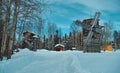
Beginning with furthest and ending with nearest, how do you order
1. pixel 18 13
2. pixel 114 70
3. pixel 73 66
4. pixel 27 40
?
pixel 27 40 → pixel 18 13 → pixel 73 66 → pixel 114 70

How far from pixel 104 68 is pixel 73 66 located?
1781 mm

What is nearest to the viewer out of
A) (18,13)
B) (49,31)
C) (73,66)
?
(73,66)

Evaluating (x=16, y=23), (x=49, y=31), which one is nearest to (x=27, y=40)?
(x=16, y=23)

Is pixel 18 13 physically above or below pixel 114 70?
above

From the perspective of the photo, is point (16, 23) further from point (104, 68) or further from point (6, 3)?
point (104, 68)

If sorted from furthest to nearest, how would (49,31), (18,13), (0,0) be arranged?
(49,31), (18,13), (0,0)

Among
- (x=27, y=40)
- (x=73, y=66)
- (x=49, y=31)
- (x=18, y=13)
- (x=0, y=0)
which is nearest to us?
(x=73, y=66)

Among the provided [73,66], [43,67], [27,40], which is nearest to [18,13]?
[43,67]

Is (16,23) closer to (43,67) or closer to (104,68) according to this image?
(43,67)

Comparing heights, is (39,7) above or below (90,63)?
above

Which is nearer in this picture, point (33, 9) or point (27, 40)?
point (33, 9)

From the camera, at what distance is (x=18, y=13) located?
73.2 feet

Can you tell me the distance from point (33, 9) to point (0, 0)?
2.57 m

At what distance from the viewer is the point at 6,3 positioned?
21.5 meters
